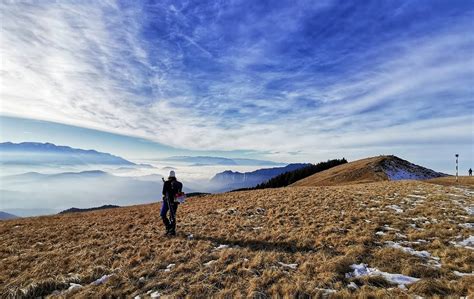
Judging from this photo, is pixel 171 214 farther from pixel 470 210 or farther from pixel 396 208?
pixel 470 210

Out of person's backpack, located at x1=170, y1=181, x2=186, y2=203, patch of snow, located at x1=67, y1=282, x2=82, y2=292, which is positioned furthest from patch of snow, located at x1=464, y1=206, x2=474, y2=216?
patch of snow, located at x1=67, y1=282, x2=82, y2=292

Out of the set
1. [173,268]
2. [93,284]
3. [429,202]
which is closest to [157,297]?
[173,268]

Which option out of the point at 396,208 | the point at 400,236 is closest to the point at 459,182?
the point at 396,208

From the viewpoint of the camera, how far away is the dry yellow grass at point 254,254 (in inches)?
290

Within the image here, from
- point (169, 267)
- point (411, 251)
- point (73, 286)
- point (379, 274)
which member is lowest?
point (73, 286)

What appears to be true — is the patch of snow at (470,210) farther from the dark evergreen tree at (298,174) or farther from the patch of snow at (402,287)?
the dark evergreen tree at (298,174)

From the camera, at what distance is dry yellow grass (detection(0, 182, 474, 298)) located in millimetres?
7363

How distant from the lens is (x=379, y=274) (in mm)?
7746

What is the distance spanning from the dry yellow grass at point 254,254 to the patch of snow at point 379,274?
0.23 metres

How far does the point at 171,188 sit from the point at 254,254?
6108 millimetres

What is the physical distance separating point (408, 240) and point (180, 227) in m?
11.4

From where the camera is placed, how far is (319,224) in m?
13.7

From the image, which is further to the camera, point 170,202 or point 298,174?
point 298,174

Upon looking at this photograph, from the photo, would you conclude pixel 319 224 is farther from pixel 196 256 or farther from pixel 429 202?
pixel 429 202
